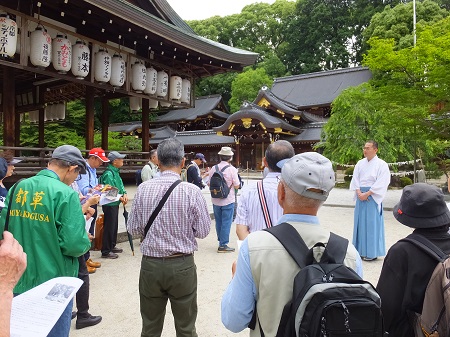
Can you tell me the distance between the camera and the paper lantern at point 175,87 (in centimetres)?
1042

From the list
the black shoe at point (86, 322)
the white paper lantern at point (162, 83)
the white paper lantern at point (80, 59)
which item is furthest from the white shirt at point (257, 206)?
the white paper lantern at point (162, 83)

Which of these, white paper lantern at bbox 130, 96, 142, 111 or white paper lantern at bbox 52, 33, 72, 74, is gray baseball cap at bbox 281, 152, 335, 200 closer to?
white paper lantern at bbox 52, 33, 72, 74

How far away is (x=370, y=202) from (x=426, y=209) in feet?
13.2

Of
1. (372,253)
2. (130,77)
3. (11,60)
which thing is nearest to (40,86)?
(130,77)

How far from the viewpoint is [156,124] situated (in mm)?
34875

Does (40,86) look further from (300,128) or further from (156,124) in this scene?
(156,124)

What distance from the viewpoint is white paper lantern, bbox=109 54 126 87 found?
871 centimetres

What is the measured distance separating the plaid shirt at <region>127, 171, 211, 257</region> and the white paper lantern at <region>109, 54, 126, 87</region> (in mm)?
6861

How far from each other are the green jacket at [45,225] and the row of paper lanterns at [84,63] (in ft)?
17.2

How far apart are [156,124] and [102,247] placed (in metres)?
30.1

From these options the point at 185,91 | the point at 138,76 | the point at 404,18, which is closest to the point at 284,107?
the point at 404,18

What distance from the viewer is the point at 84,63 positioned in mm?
7941

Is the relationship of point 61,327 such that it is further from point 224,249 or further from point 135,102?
point 135,102

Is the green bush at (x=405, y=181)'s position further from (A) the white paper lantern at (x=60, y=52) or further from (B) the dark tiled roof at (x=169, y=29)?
(A) the white paper lantern at (x=60, y=52)
